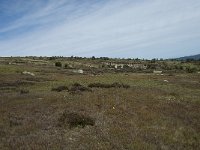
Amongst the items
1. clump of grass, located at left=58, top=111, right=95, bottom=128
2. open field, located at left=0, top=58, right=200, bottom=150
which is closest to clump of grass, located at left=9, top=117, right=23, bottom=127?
open field, located at left=0, top=58, right=200, bottom=150

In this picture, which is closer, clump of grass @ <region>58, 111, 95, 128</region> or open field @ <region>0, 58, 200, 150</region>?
open field @ <region>0, 58, 200, 150</region>

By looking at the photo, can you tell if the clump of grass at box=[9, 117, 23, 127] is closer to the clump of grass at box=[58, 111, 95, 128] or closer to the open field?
the open field

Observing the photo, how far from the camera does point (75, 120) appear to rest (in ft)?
56.3

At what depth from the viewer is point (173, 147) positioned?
13.6 m

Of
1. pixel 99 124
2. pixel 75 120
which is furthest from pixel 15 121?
pixel 99 124

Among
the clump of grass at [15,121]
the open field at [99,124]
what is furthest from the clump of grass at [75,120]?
the clump of grass at [15,121]

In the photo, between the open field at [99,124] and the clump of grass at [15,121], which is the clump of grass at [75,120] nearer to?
the open field at [99,124]

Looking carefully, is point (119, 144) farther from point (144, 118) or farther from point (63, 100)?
point (63, 100)

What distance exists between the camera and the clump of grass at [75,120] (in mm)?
16812

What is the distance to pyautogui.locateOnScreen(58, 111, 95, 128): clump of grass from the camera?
16.8m

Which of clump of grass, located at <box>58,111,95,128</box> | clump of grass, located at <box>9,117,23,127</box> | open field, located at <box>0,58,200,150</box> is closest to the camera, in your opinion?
open field, located at <box>0,58,200,150</box>

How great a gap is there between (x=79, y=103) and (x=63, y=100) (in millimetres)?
2444

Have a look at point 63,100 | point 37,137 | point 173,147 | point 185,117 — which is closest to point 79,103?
point 63,100

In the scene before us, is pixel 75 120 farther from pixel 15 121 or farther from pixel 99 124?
pixel 15 121
